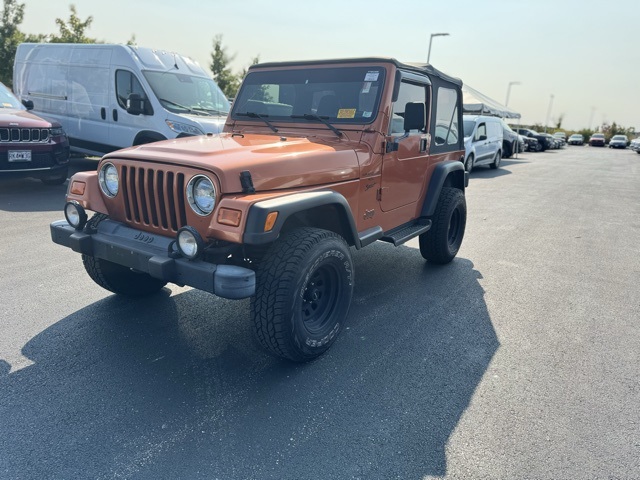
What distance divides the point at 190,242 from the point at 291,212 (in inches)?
23.6

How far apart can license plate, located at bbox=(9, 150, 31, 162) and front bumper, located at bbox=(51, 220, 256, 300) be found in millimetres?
5154

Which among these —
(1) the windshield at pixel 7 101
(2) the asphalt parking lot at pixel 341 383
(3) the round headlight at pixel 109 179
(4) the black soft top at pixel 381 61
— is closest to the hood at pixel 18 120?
(1) the windshield at pixel 7 101

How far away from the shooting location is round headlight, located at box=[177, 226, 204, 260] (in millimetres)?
2633

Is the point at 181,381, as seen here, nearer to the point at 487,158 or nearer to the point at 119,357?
the point at 119,357

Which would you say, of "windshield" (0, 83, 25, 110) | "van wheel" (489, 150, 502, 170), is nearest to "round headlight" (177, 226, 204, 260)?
"windshield" (0, 83, 25, 110)

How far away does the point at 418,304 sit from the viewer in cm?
420

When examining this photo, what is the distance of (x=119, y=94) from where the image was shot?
352 inches

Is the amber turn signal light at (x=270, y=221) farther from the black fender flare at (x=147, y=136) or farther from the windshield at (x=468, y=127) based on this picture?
the windshield at (x=468, y=127)

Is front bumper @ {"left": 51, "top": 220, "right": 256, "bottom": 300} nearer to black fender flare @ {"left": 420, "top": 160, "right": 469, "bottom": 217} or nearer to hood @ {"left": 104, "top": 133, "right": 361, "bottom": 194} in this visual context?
hood @ {"left": 104, "top": 133, "right": 361, "bottom": 194}

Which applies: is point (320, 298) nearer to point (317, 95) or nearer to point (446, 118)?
point (317, 95)

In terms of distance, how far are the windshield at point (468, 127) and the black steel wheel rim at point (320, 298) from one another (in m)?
12.1

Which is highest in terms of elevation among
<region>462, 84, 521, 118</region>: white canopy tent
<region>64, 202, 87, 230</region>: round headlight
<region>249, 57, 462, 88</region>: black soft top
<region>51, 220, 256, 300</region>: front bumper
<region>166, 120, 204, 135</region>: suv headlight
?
<region>462, 84, 521, 118</region>: white canopy tent

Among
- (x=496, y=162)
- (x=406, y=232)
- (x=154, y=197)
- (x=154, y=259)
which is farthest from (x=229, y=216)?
(x=496, y=162)

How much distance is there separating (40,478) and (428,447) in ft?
5.98
